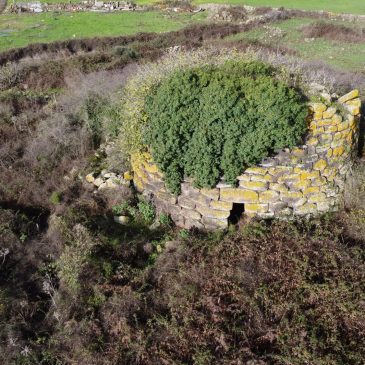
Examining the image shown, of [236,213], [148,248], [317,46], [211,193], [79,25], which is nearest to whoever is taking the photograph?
[148,248]

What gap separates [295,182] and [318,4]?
3131 centimetres

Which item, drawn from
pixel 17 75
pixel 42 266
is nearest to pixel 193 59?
pixel 42 266

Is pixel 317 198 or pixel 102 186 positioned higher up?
pixel 317 198

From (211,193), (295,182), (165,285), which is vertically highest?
(295,182)

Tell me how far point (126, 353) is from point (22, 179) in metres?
5.54

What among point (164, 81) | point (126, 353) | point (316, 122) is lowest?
point (126, 353)

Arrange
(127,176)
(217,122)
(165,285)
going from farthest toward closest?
(127,176) < (217,122) < (165,285)

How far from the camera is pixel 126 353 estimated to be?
5.31 m

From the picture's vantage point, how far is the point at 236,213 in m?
7.92

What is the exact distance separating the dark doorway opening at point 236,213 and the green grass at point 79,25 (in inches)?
858

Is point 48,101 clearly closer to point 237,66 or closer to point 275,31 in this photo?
point 237,66

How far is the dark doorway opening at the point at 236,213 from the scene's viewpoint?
7.82 m

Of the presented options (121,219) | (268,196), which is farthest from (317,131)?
(121,219)

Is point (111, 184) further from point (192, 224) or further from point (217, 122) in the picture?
point (217, 122)
